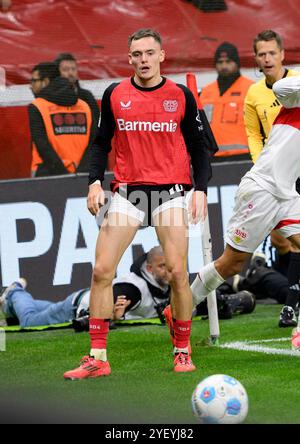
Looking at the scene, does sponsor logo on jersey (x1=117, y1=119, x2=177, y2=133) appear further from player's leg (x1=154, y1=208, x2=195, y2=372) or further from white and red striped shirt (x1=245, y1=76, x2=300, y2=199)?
white and red striped shirt (x1=245, y1=76, x2=300, y2=199)

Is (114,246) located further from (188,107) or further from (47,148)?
(47,148)

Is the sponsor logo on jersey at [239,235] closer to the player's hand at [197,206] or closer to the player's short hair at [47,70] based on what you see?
the player's hand at [197,206]

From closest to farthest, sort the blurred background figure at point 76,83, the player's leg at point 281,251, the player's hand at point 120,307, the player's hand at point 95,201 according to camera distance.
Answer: the player's hand at point 95,201 → the player's hand at point 120,307 → the player's leg at point 281,251 → the blurred background figure at point 76,83

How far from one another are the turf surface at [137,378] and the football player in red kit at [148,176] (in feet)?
1.04

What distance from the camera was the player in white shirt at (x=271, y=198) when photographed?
8219mm

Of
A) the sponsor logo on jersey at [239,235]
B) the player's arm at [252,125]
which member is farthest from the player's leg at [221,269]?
the player's arm at [252,125]

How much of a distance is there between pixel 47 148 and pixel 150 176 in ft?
14.3

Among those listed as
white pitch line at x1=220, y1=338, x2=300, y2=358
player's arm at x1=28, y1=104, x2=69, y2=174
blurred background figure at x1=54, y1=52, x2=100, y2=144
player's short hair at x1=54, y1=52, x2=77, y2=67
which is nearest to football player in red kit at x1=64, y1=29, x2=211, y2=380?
white pitch line at x1=220, y1=338, x2=300, y2=358

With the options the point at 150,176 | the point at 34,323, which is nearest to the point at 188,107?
the point at 150,176

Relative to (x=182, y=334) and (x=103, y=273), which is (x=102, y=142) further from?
(x=182, y=334)

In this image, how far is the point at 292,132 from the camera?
26.9ft

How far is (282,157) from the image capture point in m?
8.24

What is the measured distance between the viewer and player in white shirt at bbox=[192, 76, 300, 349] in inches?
324
